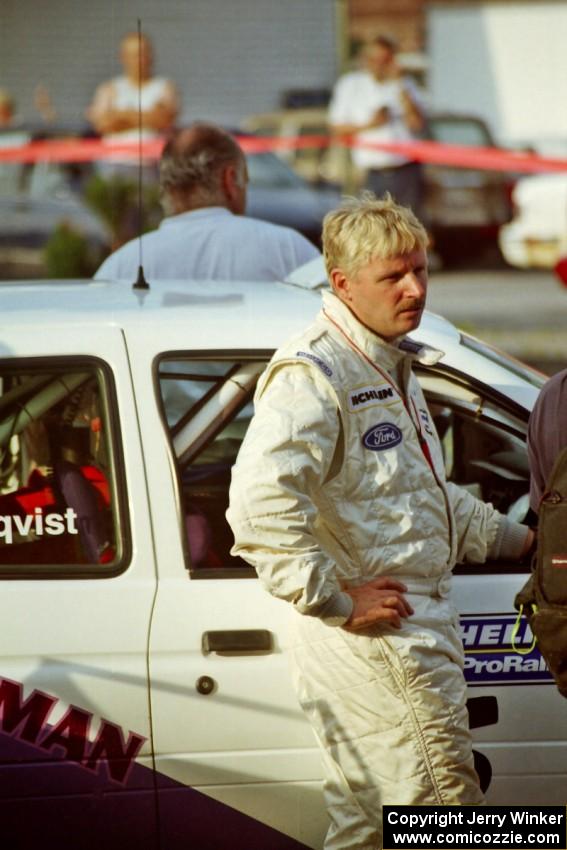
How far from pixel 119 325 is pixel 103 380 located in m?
0.15

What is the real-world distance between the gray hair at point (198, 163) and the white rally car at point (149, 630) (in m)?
1.66

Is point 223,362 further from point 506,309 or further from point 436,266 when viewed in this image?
point 436,266

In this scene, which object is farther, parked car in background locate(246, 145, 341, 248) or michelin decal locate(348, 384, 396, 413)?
parked car in background locate(246, 145, 341, 248)

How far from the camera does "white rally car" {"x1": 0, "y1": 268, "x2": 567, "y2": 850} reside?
11.3ft

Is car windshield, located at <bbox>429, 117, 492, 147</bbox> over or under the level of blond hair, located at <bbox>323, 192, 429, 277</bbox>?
under

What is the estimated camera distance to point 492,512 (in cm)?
355

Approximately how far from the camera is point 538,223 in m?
17.3

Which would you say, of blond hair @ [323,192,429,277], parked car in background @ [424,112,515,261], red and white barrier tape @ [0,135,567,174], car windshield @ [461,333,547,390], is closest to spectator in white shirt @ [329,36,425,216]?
red and white barrier tape @ [0,135,567,174]

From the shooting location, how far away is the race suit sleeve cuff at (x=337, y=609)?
122 inches

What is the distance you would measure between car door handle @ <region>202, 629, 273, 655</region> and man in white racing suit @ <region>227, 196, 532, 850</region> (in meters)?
0.11

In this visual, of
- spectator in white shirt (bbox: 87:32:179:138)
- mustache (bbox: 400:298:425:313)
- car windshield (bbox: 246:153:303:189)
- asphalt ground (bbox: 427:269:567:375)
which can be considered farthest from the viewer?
car windshield (bbox: 246:153:303:189)

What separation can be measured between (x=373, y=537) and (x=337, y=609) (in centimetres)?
18

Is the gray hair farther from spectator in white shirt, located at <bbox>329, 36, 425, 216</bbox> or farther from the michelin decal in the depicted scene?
spectator in white shirt, located at <bbox>329, 36, 425, 216</bbox>

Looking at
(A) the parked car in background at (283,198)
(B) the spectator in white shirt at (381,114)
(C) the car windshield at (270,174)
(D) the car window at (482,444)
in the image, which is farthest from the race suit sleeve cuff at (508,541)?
(C) the car windshield at (270,174)
